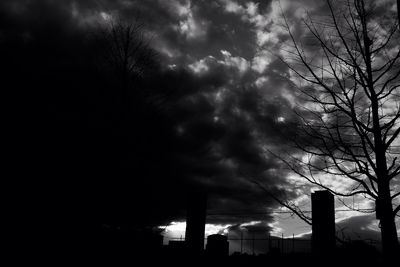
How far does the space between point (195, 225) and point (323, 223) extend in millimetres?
2414

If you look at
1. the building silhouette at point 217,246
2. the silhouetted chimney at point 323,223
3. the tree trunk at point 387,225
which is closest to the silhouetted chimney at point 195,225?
the building silhouette at point 217,246

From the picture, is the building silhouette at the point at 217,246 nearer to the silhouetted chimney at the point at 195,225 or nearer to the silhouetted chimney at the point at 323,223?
the silhouetted chimney at the point at 195,225

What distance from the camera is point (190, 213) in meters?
6.07

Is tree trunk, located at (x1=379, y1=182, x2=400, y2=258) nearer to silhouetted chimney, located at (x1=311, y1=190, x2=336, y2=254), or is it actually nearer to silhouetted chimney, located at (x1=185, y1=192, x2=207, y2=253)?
silhouetted chimney, located at (x1=311, y1=190, x2=336, y2=254)

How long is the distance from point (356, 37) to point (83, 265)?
25.0ft

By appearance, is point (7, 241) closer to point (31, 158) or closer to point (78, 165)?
point (78, 165)

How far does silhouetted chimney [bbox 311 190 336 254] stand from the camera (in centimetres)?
465

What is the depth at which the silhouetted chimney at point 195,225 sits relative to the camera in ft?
19.8

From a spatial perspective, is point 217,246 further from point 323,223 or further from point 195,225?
point 323,223

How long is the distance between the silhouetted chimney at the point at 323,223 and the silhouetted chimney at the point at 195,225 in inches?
83.9

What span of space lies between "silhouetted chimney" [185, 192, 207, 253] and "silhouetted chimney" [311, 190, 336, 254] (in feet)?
6.99

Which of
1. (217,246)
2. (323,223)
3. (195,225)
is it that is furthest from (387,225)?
(217,246)

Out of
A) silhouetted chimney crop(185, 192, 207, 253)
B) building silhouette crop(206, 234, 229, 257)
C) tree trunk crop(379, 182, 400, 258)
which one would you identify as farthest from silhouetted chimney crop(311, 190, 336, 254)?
building silhouette crop(206, 234, 229, 257)

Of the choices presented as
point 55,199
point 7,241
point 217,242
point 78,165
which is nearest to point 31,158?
point 78,165
